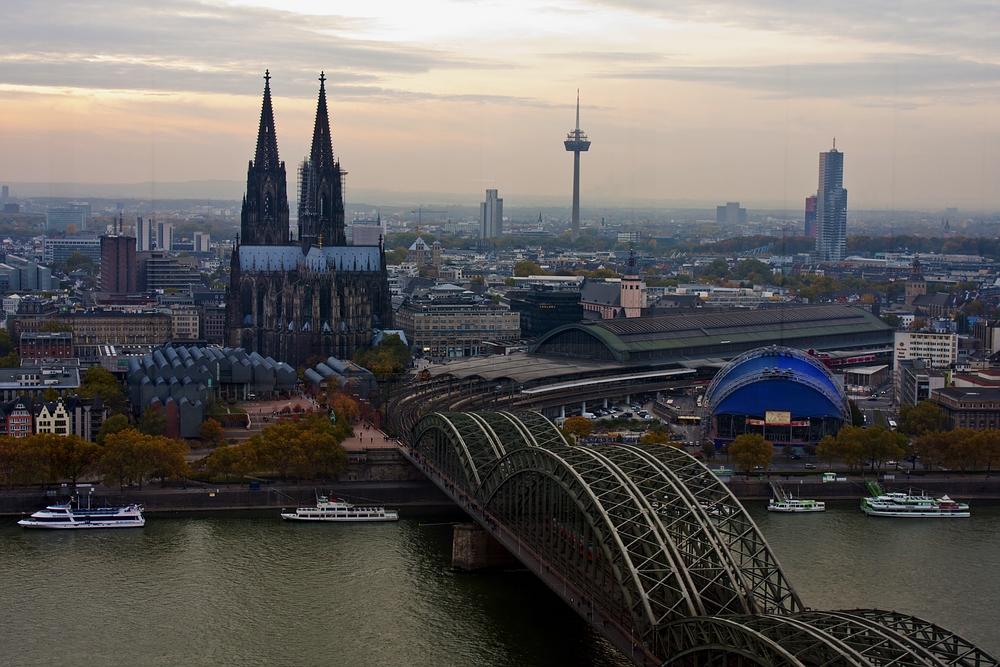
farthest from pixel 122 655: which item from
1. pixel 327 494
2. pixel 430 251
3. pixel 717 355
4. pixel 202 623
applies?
pixel 430 251

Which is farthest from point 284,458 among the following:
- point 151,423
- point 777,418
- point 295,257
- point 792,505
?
point 295,257

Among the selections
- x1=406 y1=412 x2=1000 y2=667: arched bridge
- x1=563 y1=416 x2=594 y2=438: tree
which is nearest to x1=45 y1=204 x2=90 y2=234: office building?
x1=563 y1=416 x2=594 y2=438: tree

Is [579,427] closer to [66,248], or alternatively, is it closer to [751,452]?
[751,452]

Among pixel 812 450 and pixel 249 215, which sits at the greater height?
pixel 249 215

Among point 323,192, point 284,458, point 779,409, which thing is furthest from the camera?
point 323,192

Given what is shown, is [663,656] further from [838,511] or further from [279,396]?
[279,396]

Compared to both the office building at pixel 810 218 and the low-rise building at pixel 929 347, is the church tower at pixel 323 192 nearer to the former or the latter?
the low-rise building at pixel 929 347

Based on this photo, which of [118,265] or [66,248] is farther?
[66,248]

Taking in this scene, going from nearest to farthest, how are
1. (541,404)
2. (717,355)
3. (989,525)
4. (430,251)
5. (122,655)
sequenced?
1. (122,655)
2. (989,525)
3. (541,404)
4. (717,355)
5. (430,251)
